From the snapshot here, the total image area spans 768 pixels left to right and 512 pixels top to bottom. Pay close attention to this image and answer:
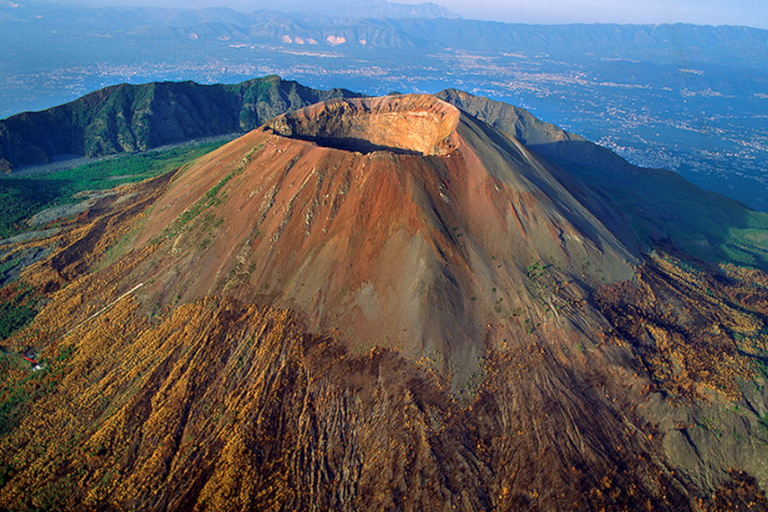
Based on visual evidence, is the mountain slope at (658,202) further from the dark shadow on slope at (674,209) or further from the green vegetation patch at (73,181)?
the green vegetation patch at (73,181)

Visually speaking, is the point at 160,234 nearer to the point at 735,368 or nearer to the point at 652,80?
the point at 735,368

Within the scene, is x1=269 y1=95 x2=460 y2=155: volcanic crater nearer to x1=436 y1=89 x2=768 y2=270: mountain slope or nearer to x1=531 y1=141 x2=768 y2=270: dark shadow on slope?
x1=436 y1=89 x2=768 y2=270: mountain slope

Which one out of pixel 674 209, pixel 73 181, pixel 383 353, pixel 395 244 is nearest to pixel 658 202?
pixel 674 209

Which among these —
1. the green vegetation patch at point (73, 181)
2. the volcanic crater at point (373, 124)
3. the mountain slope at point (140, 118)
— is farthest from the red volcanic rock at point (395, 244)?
the mountain slope at point (140, 118)

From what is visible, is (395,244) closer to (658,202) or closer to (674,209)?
(674,209)

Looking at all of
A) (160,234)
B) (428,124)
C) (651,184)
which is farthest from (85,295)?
(651,184)

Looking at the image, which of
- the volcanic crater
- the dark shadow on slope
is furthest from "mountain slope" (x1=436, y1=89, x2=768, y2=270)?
the volcanic crater
